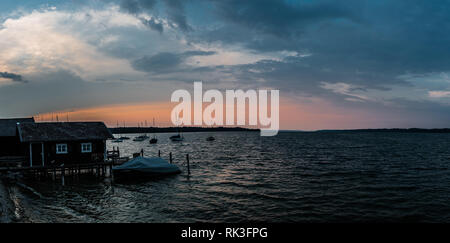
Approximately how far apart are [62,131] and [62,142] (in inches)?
57.5

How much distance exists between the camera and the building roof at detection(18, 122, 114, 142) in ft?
95.8

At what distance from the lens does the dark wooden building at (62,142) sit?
95.8 feet

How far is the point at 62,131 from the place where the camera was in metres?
31.0

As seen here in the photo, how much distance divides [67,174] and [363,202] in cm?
3200

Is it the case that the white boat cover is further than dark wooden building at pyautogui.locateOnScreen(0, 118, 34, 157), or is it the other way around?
dark wooden building at pyautogui.locateOnScreen(0, 118, 34, 157)

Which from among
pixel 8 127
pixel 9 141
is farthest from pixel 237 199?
pixel 8 127

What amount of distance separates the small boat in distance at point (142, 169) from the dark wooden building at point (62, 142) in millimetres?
4530

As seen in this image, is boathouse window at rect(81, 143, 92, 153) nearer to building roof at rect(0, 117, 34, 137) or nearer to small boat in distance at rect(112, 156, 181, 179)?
small boat in distance at rect(112, 156, 181, 179)

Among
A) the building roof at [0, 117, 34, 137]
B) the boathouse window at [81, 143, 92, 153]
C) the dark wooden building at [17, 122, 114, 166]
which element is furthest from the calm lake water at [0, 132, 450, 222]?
→ the building roof at [0, 117, 34, 137]

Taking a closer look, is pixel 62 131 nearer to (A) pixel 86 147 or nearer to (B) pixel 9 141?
(A) pixel 86 147

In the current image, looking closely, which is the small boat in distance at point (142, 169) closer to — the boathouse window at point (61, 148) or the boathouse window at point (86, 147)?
the boathouse window at point (86, 147)

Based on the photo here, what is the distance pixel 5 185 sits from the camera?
977 inches
